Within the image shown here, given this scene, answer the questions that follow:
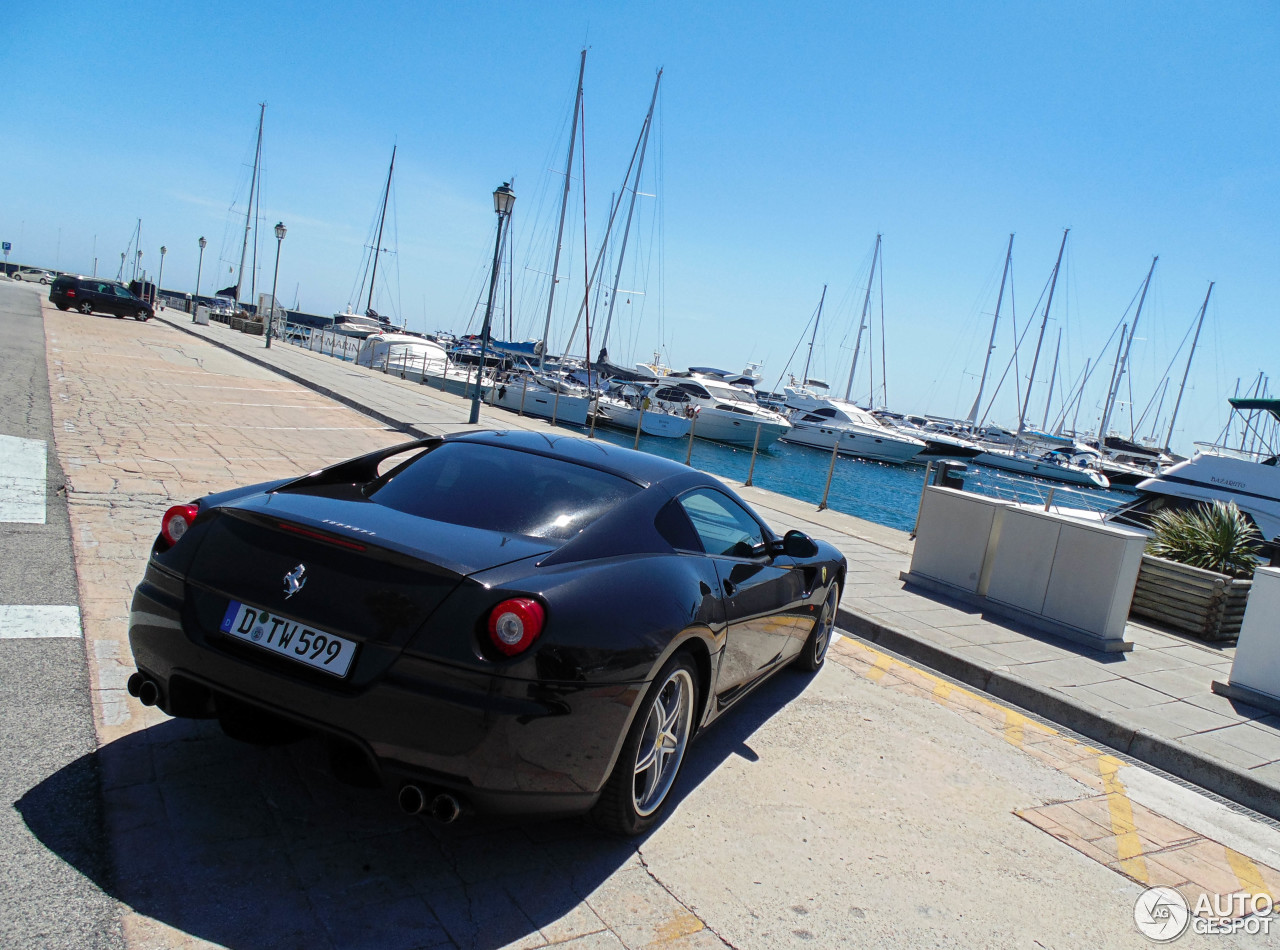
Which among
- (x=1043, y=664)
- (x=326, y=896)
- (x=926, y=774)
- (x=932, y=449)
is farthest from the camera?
(x=932, y=449)

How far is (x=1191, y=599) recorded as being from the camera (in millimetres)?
8992

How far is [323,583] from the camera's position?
2959mm

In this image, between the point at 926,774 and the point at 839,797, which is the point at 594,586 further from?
the point at 926,774

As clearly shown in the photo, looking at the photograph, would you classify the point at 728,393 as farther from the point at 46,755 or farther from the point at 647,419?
the point at 46,755

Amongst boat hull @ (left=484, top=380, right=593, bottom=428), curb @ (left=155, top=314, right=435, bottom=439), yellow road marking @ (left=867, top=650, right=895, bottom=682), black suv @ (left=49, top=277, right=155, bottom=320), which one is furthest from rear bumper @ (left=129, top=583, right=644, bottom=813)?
black suv @ (left=49, top=277, right=155, bottom=320)

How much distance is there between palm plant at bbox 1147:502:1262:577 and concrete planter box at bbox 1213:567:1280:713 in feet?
9.53

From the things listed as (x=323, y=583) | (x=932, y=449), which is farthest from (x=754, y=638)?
(x=932, y=449)

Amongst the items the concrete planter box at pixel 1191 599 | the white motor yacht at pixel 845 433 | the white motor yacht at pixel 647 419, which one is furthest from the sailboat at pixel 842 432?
the concrete planter box at pixel 1191 599

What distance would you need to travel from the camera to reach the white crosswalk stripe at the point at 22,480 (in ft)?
22.1

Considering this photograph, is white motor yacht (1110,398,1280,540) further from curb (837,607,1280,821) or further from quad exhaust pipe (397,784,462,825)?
quad exhaust pipe (397,784,462,825)

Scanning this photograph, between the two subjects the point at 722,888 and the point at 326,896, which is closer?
the point at 326,896

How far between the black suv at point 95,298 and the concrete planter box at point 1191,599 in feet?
134

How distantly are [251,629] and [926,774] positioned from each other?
3301mm

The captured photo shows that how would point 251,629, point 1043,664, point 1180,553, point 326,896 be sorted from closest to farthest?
point 326,896 → point 251,629 → point 1043,664 → point 1180,553
